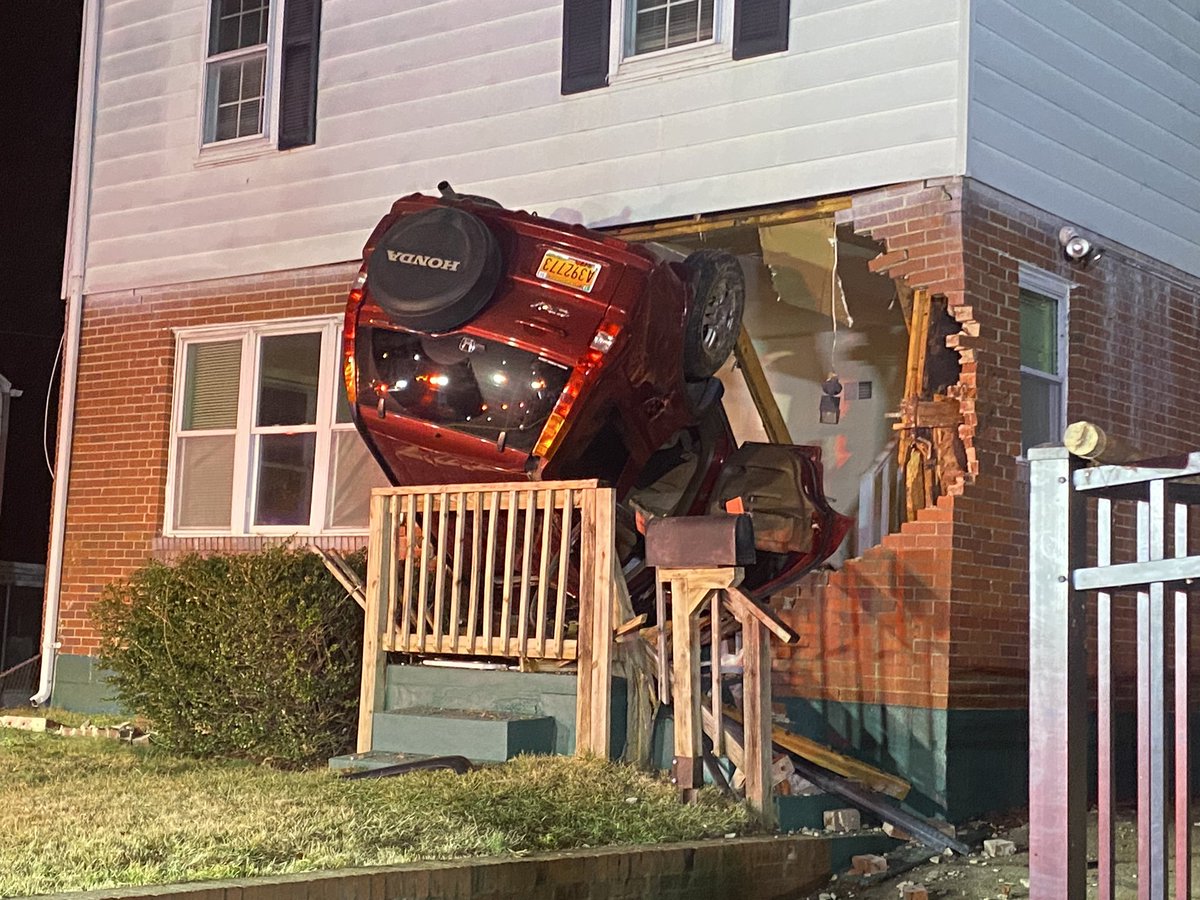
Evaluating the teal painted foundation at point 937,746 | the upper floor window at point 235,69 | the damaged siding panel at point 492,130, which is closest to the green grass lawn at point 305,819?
the teal painted foundation at point 937,746

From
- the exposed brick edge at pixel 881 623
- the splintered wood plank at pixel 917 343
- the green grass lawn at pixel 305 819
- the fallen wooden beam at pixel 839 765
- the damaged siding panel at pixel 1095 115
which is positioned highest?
the damaged siding panel at pixel 1095 115

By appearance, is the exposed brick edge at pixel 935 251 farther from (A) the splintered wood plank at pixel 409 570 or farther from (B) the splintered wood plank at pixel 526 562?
(A) the splintered wood plank at pixel 409 570

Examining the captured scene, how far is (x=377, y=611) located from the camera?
8547 mm

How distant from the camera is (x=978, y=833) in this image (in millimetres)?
8234

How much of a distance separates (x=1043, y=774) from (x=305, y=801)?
3.70m

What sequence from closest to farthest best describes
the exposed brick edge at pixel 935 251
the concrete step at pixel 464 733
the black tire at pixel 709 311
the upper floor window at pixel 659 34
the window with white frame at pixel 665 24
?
the concrete step at pixel 464 733 < the exposed brick edge at pixel 935 251 < the black tire at pixel 709 311 < the upper floor window at pixel 659 34 < the window with white frame at pixel 665 24

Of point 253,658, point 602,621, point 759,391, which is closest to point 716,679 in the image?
point 602,621

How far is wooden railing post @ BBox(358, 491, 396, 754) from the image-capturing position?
27.6 feet

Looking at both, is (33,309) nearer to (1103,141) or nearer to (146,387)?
(146,387)

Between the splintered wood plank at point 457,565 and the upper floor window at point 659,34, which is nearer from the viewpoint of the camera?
the splintered wood plank at point 457,565

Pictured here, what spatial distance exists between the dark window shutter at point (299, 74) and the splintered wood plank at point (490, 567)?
4998 mm

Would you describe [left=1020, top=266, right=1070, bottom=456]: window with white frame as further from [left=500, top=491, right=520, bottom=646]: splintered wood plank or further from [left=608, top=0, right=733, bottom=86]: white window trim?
[left=500, top=491, right=520, bottom=646]: splintered wood plank

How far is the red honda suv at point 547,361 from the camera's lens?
8.42 meters

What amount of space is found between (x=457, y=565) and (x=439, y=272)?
1.58m
